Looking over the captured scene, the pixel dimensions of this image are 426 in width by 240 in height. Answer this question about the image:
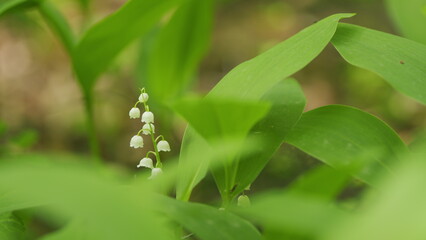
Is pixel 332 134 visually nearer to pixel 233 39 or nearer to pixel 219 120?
pixel 219 120

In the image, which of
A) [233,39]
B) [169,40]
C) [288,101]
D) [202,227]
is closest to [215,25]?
[233,39]

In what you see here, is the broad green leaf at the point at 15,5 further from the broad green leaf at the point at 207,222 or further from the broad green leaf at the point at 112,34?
the broad green leaf at the point at 207,222

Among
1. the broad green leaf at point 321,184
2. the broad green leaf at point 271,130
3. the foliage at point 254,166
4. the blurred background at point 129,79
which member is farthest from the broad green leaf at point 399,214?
the blurred background at point 129,79

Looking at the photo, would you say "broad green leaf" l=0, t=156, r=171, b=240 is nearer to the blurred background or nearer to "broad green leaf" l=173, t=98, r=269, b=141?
"broad green leaf" l=173, t=98, r=269, b=141

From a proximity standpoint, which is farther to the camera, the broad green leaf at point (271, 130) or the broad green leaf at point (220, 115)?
the broad green leaf at point (271, 130)

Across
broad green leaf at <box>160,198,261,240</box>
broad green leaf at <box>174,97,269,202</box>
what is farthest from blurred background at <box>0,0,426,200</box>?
broad green leaf at <box>160,198,261,240</box>

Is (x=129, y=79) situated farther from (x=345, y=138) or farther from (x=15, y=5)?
(x=345, y=138)

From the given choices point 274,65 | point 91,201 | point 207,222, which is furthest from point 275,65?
point 91,201
